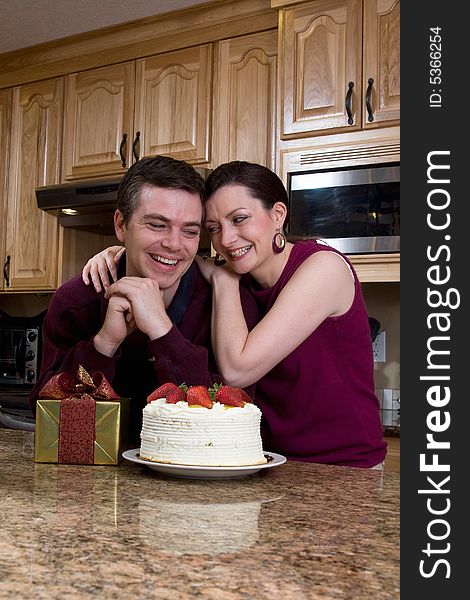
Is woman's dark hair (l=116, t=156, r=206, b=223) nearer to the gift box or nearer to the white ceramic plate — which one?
the gift box

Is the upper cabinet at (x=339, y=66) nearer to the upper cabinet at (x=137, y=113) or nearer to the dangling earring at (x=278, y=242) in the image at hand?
the upper cabinet at (x=137, y=113)

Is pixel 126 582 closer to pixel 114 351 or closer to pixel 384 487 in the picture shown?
pixel 384 487

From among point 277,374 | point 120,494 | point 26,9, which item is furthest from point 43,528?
point 26,9

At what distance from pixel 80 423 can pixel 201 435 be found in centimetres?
21

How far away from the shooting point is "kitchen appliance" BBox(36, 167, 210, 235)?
3270 millimetres

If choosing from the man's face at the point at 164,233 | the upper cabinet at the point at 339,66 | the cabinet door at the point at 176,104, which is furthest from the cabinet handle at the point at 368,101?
the man's face at the point at 164,233

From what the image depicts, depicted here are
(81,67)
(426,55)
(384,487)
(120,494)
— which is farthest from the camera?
(81,67)

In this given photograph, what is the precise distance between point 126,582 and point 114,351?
2.52 feet

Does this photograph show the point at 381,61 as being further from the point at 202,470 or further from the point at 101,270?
the point at 202,470

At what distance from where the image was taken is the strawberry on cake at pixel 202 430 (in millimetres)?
1027

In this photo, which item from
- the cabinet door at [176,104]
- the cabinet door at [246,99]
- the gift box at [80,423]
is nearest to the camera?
the gift box at [80,423]

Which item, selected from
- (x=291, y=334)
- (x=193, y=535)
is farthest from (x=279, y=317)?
(x=193, y=535)

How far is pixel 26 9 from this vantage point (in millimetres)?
3215

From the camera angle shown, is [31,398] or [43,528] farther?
[31,398]
